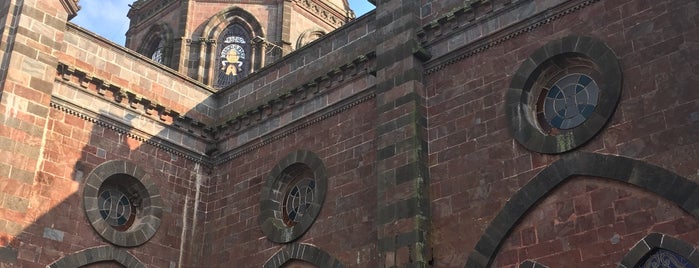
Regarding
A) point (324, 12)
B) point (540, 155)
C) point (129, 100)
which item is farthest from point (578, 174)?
point (324, 12)

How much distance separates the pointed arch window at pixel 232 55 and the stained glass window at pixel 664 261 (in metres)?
16.9

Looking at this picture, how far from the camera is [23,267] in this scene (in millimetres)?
14367

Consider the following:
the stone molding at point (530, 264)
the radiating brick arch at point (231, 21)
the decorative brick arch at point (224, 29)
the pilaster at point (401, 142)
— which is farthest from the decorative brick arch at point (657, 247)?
the radiating brick arch at point (231, 21)

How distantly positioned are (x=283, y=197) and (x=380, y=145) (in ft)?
11.1

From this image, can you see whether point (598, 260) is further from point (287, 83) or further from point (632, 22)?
point (287, 83)

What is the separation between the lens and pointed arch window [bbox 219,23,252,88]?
25.4 meters

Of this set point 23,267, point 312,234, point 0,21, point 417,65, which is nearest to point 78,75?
point 0,21

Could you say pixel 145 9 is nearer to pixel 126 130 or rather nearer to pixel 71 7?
pixel 71 7

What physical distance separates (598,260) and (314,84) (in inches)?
306

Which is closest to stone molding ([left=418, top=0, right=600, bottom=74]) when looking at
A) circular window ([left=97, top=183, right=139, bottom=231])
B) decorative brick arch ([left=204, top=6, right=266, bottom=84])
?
circular window ([left=97, top=183, right=139, bottom=231])

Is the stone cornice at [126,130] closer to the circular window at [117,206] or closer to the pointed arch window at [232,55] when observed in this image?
the circular window at [117,206]

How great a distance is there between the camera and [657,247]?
34.1 feet

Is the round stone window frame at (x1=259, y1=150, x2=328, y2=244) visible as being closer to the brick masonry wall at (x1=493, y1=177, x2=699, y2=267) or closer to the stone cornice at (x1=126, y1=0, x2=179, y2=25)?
the brick masonry wall at (x1=493, y1=177, x2=699, y2=267)

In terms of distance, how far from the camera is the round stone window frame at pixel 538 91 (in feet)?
38.0
